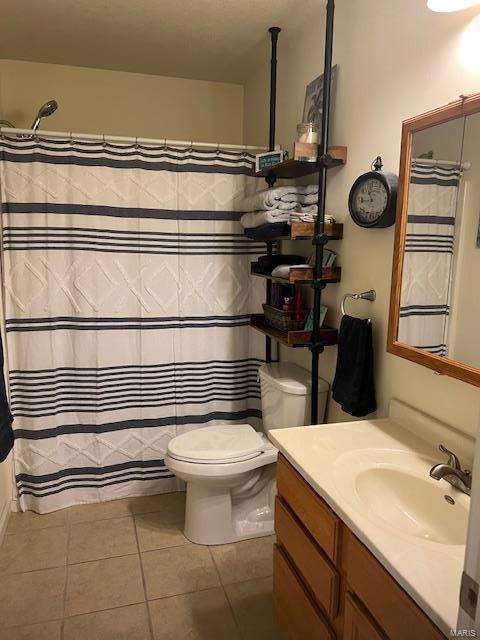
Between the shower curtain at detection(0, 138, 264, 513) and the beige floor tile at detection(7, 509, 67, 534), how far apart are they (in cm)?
5

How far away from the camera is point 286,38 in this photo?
2342 millimetres

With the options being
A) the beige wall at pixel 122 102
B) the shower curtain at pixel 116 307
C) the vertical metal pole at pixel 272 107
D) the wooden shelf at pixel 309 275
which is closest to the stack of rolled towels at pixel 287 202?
the wooden shelf at pixel 309 275

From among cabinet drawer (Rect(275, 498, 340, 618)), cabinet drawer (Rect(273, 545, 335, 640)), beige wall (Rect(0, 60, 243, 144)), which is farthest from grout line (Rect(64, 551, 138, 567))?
beige wall (Rect(0, 60, 243, 144))

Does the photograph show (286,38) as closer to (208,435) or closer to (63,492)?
(208,435)

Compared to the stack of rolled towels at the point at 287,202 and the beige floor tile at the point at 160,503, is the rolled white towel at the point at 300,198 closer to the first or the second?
the stack of rolled towels at the point at 287,202

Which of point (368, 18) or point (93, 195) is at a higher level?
point (368, 18)

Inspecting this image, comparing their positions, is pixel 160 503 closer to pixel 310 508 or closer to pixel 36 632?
pixel 36 632

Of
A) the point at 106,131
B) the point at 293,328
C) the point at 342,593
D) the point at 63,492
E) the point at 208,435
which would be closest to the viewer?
the point at 342,593

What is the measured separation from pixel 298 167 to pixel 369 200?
543 mm

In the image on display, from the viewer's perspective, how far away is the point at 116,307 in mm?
2406

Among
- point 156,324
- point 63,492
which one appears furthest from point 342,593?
point 63,492

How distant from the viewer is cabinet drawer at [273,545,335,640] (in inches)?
50.5

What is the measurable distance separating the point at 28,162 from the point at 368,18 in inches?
63.5

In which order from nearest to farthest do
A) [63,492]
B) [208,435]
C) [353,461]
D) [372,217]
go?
[353,461]
[372,217]
[208,435]
[63,492]
